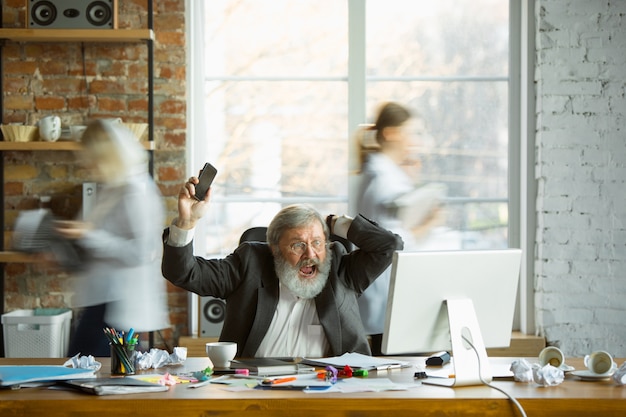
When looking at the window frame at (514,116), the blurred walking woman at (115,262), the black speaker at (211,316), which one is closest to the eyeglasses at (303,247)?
the blurred walking woman at (115,262)

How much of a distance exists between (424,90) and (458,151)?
368mm

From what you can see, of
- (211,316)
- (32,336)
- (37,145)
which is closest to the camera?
(32,336)

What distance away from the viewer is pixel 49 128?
4.36 metres

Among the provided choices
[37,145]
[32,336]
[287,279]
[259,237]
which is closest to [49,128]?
[37,145]

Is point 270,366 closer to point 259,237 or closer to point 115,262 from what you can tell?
point 115,262

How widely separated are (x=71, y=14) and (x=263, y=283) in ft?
6.75

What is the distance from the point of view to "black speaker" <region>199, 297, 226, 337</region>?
445 centimetres

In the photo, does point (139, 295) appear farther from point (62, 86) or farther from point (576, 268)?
point (576, 268)

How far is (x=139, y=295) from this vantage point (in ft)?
11.3

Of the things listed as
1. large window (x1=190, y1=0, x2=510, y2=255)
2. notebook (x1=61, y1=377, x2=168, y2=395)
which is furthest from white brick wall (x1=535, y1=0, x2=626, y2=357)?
notebook (x1=61, y1=377, x2=168, y2=395)

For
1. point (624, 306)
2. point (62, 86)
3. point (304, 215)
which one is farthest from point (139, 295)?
point (624, 306)

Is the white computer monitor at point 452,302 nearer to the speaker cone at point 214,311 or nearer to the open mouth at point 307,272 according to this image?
the open mouth at point 307,272

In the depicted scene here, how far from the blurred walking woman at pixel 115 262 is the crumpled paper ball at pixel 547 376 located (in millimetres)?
1642

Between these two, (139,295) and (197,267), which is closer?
(197,267)
